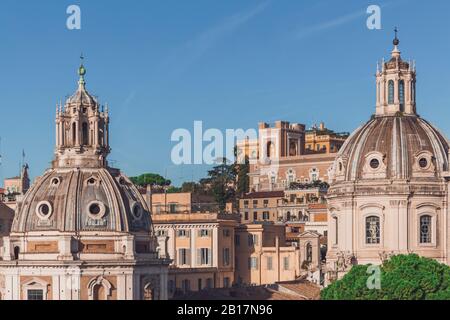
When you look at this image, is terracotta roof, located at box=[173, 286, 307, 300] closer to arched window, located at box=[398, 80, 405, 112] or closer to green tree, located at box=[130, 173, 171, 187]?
arched window, located at box=[398, 80, 405, 112]

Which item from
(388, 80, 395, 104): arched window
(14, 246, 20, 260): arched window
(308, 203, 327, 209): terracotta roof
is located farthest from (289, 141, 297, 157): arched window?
(14, 246, 20, 260): arched window

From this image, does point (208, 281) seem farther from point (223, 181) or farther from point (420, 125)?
point (223, 181)

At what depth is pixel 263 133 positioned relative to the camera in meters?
142

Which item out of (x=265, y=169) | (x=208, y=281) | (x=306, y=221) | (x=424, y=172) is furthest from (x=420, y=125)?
(x=265, y=169)

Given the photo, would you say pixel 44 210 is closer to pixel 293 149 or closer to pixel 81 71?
pixel 81 71

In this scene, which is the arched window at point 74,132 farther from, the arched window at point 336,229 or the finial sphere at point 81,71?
the arched window at point 336,229

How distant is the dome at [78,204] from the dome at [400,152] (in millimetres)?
15646

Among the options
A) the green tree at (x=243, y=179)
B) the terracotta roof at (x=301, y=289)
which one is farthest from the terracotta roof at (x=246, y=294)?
the green tree at (x=243, y=179)

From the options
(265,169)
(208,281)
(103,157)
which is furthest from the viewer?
(265,169)

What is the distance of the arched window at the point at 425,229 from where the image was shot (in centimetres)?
9081

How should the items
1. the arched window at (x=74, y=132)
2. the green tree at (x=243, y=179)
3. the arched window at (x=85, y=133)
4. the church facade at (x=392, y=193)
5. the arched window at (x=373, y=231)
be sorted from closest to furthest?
1. the arched window at (x=74, y=132)
2. the arched window at (x=85, y=133)
3. the church facade at (x=392, y=193)
4. the arched window at (x=373, y=231)
5. the green tree at (x=243, y=179)

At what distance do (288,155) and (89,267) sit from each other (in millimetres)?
62105

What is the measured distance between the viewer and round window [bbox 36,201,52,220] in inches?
3346

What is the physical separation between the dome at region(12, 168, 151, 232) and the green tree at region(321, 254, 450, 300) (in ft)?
47.2
